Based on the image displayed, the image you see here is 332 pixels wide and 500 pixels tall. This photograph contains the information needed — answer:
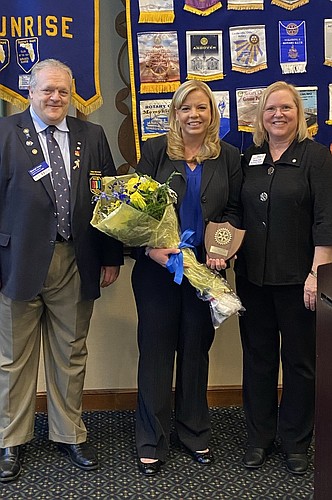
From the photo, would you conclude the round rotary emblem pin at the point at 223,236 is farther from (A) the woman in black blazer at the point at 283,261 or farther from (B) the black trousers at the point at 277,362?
(B) the black trousers at the point at 277,362

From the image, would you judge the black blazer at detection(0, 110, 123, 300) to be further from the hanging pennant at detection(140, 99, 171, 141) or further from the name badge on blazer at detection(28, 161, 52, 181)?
the hanging pennant at detection(140, 99, 171, 141)

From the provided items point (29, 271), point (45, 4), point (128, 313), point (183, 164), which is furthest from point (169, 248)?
point (45, 4)

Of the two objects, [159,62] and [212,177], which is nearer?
[212,177]

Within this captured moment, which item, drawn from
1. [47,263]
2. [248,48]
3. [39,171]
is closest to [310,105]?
[248,48]

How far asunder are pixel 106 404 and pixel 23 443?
0.69m

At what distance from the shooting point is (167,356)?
2.62 metres

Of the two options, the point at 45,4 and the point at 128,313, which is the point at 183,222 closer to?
the point at 128,313

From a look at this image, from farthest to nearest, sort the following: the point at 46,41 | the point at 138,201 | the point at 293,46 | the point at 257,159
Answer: the point at 293,46, the point at 46,41, the point at 257,159, the point at 138,201

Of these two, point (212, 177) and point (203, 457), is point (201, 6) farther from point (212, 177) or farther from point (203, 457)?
point (203, 457)

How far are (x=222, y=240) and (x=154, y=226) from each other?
0.28 m

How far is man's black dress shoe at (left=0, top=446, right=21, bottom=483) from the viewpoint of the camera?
2546mm

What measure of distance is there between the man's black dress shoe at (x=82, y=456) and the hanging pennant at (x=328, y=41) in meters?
2.11

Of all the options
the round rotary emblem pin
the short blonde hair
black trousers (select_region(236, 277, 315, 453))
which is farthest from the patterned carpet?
the short blonde hair

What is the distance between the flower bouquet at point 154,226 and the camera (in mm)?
2320
